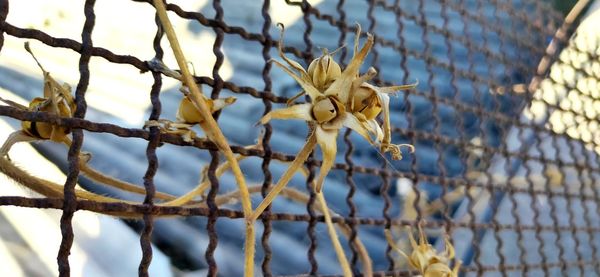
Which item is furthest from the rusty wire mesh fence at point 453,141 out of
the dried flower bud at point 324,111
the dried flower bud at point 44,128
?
the dried flower bud at point 324,111

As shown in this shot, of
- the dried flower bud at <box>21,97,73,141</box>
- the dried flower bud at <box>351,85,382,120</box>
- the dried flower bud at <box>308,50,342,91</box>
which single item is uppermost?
the dried flower bud at <box>308,50,342,91</box>

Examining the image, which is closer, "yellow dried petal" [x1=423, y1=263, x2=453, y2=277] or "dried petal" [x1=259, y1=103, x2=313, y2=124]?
"dried petal" [x1=259, y1=103, x2=313, y2=124]

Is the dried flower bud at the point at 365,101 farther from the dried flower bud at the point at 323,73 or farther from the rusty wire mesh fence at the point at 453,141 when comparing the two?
the rusty wire mesh fence at the point at 453,141

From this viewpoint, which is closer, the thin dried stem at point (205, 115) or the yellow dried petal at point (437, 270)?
the thin dried stem at point (205, 115)

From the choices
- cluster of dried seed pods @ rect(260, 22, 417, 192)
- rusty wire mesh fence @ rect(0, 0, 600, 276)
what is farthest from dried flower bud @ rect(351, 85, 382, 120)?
rusty wire mesh fence @ rect(0, 0, 600, 276)

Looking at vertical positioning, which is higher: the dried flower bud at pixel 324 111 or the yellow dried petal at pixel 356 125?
the dried flower bud at pixel 324 111

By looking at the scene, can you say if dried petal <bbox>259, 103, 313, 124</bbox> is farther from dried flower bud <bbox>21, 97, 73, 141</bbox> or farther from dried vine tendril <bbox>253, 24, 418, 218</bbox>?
dried flower bud <bbox>21, 97, 73, 141</bbox>

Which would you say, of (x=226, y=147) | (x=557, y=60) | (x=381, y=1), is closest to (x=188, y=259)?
(x=381, y=1)

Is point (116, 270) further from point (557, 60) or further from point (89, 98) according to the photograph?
point (557, 60)

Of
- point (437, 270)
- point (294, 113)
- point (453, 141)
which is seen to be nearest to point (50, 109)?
point (294, 113)
